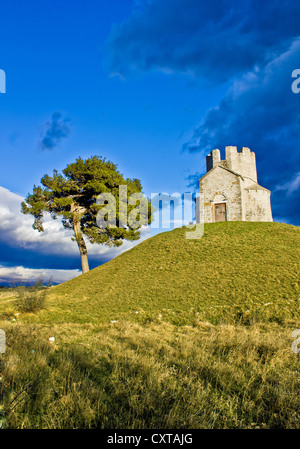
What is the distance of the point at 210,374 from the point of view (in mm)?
5160

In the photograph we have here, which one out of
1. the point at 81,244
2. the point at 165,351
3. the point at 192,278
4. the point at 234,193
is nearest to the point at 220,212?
the point at 234,193

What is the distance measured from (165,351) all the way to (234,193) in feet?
99.9

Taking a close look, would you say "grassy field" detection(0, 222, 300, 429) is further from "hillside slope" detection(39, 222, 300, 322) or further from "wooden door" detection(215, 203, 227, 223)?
"wooden door" detection(215, 203, 227, 223)

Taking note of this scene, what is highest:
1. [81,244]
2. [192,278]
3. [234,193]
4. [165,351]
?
[234,193]

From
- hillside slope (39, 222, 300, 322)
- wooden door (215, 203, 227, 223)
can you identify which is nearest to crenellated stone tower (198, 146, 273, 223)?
wooden door (215, 203, 227, 223)

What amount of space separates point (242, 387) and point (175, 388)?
1.29 m

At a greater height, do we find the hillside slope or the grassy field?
the hillside slope

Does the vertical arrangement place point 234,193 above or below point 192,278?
above

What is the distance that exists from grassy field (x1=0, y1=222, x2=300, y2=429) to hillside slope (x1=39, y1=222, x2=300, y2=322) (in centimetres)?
11

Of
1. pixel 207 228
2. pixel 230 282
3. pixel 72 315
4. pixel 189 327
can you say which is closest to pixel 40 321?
pixel 72 315

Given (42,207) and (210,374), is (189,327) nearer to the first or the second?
(210,374)

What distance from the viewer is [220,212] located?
34750 mm

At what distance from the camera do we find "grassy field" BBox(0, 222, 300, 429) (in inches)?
149

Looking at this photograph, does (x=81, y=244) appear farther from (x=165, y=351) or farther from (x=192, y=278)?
(x=165, y=351)
